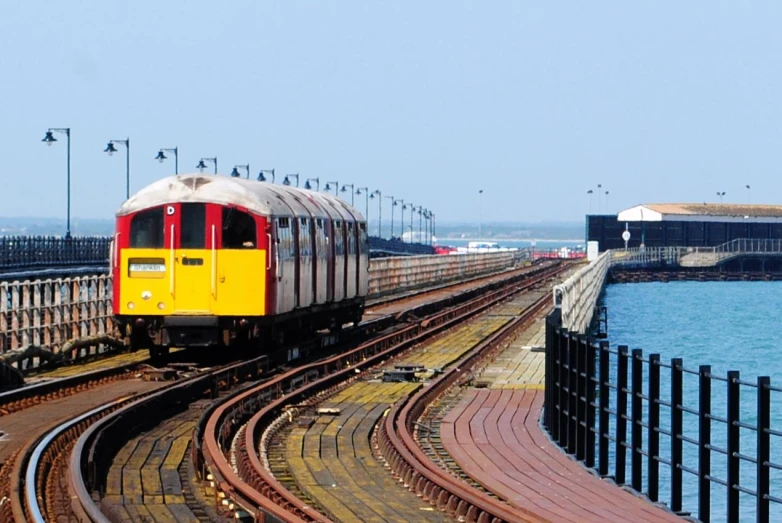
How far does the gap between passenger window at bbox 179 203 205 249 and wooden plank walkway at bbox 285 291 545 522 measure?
3312 mm

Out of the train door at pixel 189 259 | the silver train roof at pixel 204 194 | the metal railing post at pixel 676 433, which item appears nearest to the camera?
the metal railing post at pixel 676 433

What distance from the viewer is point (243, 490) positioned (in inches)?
447

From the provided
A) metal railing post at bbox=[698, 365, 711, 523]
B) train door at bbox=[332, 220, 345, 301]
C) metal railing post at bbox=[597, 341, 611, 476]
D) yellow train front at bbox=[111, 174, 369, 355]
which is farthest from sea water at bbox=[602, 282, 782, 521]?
train door at bbox=[332, 220, 345, 301]

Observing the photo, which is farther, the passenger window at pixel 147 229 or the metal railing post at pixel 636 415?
the passenger window at pixel 147 229

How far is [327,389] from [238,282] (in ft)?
9.10

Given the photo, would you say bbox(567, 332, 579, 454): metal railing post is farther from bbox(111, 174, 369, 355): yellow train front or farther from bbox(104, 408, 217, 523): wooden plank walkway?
bbox(111, 174, 369, 355): yellow train front

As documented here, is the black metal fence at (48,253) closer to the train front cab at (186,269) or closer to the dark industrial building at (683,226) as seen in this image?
the train front cab at (186,269)

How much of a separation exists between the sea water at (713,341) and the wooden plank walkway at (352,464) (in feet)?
10.9

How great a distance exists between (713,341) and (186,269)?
4046cm

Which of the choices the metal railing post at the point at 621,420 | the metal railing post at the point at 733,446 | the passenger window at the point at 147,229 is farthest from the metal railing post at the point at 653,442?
the passenger window at the point at 147,229

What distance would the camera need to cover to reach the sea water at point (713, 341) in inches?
840

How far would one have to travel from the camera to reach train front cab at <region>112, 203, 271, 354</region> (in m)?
22.8

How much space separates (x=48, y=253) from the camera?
61.5m

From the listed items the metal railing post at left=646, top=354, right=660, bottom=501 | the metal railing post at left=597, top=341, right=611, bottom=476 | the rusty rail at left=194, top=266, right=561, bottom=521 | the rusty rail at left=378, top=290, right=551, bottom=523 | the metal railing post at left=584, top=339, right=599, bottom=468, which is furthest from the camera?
the metal railing post at left=584, top=339, right=599, bottom=468
